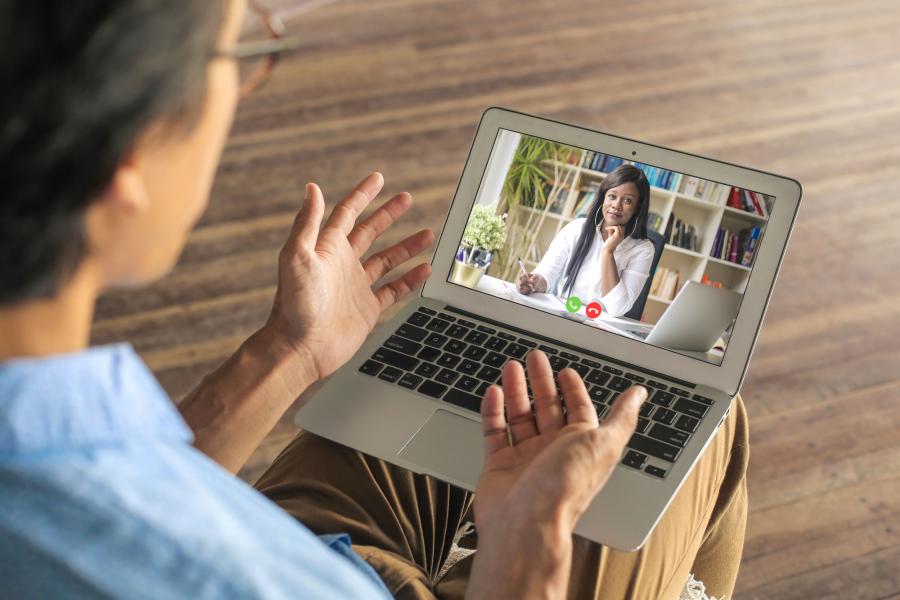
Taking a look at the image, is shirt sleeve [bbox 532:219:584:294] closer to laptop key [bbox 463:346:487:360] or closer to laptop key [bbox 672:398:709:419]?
laptop key [bbox 463:346:487:360]

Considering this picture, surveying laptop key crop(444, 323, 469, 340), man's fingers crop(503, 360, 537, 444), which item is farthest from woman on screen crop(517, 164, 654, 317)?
man's fingers crop(503, 360, 537, 444)

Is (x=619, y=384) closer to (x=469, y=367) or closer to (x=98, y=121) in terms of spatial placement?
(x=469, y=367)

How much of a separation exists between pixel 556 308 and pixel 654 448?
248 mm

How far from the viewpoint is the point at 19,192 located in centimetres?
50

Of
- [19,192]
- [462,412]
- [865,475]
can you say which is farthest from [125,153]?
[865,475]

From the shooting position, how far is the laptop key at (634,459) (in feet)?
3.37

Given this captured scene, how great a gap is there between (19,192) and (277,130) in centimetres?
229

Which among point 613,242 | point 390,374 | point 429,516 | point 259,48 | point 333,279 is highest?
point 259,48

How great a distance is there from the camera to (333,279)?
113cm

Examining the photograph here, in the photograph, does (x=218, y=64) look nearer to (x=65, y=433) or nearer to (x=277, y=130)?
(x=65, y=433)

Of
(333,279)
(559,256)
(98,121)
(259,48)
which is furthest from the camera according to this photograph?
(559,256)

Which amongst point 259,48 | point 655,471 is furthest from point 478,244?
point 259,48

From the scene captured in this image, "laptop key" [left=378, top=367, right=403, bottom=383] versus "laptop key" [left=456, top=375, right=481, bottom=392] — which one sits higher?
"laptop key" [left=456, top=375, right=481, bottom=392]

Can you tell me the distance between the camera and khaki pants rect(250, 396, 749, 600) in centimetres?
97
